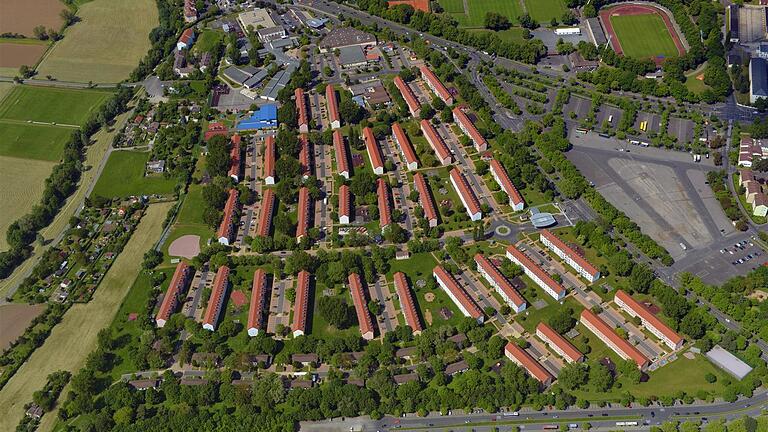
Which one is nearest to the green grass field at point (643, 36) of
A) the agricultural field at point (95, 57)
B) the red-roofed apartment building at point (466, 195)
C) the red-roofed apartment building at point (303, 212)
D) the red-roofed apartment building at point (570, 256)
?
the red-roofed apartment building at point (466, 195)

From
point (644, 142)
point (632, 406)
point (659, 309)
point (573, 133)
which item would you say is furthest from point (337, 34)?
point (632, 406)

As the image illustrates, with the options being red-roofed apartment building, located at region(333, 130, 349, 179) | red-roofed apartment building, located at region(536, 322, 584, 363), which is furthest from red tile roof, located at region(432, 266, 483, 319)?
red-roofed apartment building, located at region(333, 130, 349, 179)

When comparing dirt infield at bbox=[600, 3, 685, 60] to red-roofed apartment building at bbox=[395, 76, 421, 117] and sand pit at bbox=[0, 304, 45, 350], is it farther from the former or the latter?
sand pit at bbox=[0, 304, 45, 350]

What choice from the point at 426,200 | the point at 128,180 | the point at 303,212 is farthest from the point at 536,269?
the point at 128,180

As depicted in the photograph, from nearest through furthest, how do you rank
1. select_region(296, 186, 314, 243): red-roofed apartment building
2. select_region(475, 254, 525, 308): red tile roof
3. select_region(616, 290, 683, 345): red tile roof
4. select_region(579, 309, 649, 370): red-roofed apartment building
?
1. select_region(579, 309, 649, 370): red-roofed apartment building
2. select_region(616, 290, 683, 345): red tile roof
3. select_region(475, 254, 525, 308): red tile roof
4. select_region(296, 186, 314, 243): red-roofed apartment building

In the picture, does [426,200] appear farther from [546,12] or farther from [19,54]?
[19,54]

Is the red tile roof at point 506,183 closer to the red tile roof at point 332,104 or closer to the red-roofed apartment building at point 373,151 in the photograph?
the red-roofed apartment building at point 373,151
